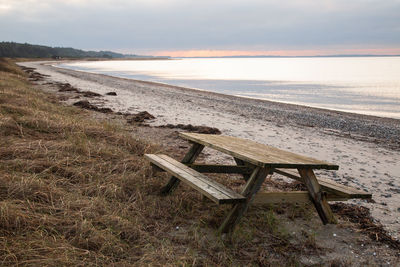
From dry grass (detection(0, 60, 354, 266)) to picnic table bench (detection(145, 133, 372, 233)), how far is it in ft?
0.95

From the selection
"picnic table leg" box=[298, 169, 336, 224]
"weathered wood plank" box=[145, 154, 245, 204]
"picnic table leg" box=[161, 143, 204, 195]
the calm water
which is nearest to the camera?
"weathered wood plank" box=[145, 154, 245, 204]

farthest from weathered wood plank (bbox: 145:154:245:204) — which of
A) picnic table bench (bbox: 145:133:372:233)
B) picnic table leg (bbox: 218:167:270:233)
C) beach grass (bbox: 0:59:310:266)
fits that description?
beach grass (bbox: 0:59:310:266)

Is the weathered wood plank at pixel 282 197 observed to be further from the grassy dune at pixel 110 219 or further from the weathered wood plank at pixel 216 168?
the weathered wood plank at pixel 216 168

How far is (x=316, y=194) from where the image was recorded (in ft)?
11.8

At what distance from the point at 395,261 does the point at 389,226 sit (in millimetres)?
840

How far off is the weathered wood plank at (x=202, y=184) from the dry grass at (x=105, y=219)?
418mm

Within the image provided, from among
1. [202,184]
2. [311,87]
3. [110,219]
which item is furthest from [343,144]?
[311,87]

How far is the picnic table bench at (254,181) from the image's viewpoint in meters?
3.14

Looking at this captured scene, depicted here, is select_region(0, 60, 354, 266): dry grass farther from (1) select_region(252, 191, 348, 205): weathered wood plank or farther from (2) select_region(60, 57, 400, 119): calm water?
(2) select_region(60, 57, 400, 119): calm water

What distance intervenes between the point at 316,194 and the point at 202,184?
50.5 inches

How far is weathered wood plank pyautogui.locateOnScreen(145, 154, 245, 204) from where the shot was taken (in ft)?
9.92

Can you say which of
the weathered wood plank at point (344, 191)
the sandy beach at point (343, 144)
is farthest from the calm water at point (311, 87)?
the weathered wood plank at point (344, 191)

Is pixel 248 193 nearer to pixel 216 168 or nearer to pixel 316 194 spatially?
pixel 316 194

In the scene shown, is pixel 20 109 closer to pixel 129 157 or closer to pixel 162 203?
pixel 129 157
